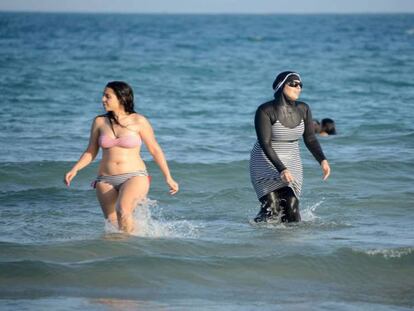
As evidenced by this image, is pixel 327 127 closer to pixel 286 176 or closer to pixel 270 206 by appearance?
pixel 270 206

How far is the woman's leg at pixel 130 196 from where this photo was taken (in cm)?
733

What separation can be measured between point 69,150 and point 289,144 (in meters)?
6.29

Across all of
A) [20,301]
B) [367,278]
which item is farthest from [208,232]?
[20,301]

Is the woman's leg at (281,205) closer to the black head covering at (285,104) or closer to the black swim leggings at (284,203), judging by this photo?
the black swim leggings at (284,203)

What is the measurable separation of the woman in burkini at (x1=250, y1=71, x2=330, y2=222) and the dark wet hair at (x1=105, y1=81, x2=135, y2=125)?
1313 millimetres

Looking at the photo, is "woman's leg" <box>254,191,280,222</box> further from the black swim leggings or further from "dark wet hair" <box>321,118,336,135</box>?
"dark wet hair" <box>321,118,336,135</box>

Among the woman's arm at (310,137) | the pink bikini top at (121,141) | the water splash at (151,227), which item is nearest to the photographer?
the pink bikini top at (121,141)

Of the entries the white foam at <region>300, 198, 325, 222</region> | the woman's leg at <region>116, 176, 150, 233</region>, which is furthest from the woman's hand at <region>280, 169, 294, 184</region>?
the woman's leg at <region>116, 176, 150, 233</region>

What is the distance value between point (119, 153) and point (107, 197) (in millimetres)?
390

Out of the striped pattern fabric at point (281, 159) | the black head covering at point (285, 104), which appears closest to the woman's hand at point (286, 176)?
the striped pattern fabric at point (281, 159)

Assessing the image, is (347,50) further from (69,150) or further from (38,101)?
(69,150)

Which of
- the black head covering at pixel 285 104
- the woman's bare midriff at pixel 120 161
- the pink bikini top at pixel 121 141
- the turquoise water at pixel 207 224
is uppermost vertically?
the black head covering at pixel 285 104

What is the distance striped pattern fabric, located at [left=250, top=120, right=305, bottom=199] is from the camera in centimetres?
826

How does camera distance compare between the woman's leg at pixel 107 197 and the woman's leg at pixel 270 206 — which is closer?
the woman's leg at pixel 107 197
